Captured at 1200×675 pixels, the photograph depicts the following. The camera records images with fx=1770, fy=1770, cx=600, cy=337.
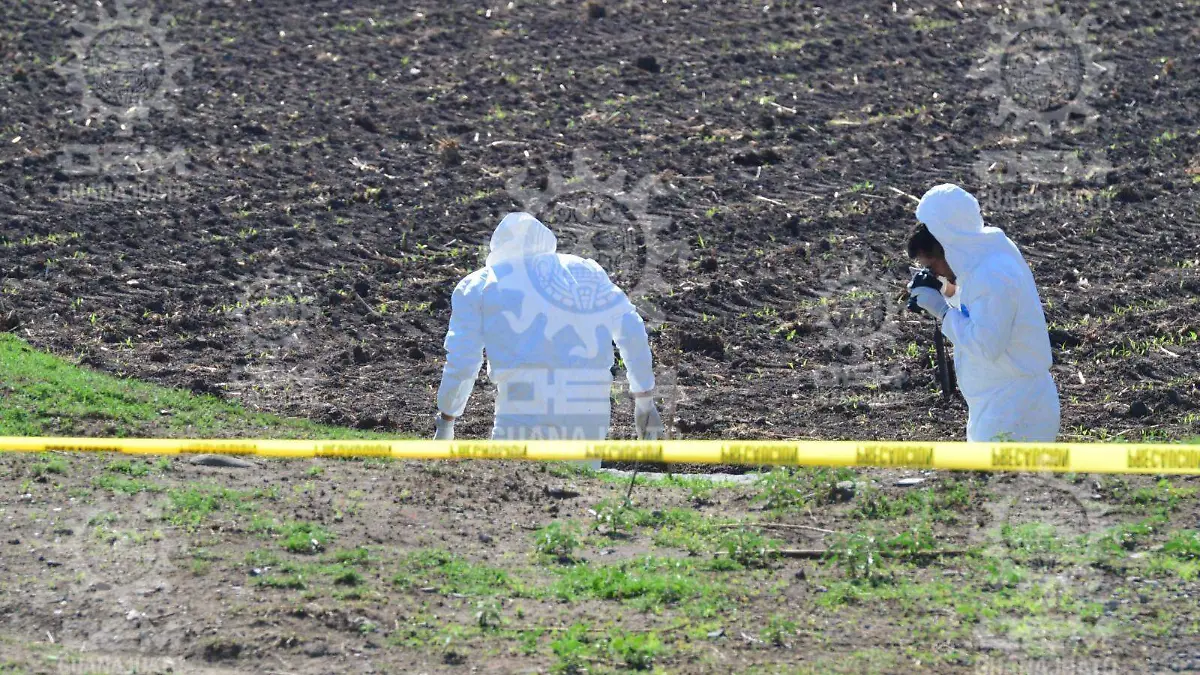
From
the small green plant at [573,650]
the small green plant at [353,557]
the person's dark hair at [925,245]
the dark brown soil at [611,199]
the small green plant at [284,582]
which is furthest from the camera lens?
the dark brown soil at [611,199]

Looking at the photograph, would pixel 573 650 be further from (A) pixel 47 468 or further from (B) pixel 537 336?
(A) pixel 47 468

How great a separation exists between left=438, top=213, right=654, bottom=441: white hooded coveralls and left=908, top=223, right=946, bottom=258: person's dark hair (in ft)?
4.77

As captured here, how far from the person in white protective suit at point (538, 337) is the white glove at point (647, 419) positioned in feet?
0.98

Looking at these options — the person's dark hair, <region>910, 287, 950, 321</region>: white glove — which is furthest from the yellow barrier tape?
the person's dark hair

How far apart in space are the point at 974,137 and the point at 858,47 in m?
2.93

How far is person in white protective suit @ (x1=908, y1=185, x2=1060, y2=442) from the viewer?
28.1 feet

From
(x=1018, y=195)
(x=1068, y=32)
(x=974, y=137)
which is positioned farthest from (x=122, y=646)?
(x=1068, y=32)

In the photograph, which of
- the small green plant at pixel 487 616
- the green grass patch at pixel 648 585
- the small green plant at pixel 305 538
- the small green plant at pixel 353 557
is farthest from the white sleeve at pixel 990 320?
the small green plant at pixel 305 538

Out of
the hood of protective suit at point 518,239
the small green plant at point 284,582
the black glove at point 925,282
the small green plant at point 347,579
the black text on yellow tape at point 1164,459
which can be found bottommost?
the small green plant at point 284,582

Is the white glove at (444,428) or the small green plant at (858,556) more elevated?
the white glove at (444,428)

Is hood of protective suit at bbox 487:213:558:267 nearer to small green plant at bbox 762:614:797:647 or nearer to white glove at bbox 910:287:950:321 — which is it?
white glove at bbox 910:287:950:321

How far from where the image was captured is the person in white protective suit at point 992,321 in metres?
8.55

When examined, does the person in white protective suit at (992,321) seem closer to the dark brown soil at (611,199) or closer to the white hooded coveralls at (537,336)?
the white hooded coveralls at (537,336)

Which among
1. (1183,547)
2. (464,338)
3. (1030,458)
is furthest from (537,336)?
(1183,547)
